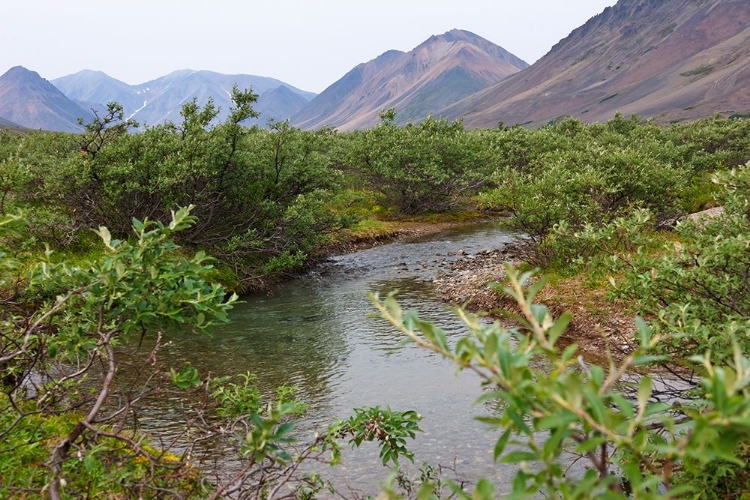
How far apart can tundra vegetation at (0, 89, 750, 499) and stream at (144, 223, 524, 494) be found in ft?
2.44

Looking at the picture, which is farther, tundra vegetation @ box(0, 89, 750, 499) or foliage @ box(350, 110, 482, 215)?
foliage @ box(350, 110, 482, 215)

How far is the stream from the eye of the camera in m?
10.5

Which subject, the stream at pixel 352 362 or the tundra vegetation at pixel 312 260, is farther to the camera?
the stream at pixel 352 362

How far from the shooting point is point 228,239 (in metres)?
24.2

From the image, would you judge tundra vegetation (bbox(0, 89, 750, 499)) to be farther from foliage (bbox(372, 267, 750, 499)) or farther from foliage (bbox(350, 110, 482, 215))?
foliage (bbox(350, 110, 482, 215))

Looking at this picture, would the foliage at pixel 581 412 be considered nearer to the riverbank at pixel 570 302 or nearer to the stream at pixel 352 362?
the stream at pixel 352 362

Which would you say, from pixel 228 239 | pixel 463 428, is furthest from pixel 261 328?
pixel 463 428

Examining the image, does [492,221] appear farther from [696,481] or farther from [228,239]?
[696,481]

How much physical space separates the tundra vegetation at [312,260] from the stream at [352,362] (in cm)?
75

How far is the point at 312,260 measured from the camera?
29391 millimetres

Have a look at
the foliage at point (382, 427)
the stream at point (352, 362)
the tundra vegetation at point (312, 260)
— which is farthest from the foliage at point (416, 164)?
the foliage at point (382, 427)

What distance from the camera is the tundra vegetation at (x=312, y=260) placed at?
254 cm

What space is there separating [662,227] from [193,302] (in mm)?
26286

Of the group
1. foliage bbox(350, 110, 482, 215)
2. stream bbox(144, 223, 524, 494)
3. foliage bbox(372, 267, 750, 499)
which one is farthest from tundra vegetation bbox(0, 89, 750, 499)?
stream bbox(144, 223, 524, 494)
